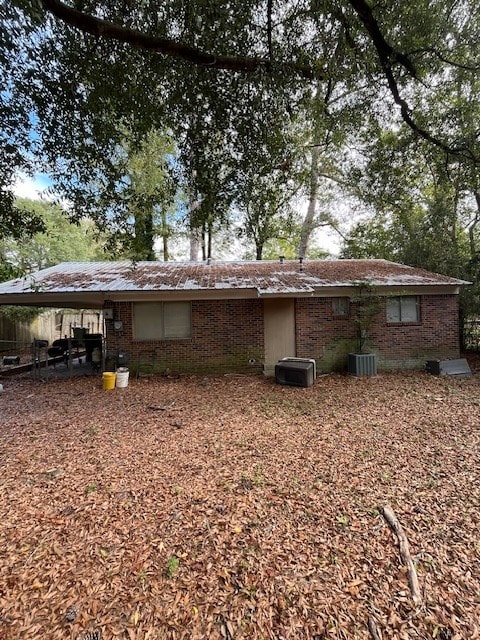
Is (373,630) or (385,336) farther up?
(385,336)

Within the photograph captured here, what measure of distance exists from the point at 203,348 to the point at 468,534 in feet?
23.9

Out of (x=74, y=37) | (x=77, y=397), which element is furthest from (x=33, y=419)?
(x=74, y=37)

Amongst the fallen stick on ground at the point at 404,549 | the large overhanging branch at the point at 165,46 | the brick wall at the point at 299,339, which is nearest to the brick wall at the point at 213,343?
the brick wall at the point at 299,339

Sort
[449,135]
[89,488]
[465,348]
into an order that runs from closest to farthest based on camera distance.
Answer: [89,488], [449,135], [465,348]

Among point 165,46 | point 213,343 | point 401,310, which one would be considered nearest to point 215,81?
point 165,46

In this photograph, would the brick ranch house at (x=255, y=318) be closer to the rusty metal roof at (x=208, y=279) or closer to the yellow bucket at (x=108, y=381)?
the rusty metal roof at (x=208, y=279)

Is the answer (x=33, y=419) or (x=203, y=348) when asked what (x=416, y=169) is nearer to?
(x=203, y=348)

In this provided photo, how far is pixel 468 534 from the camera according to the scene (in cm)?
266

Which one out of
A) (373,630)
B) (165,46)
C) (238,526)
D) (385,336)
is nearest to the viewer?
(373,630)

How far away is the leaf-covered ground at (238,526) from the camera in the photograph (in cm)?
196

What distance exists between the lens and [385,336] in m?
9.62

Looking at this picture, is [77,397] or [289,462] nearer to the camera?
[289,462]

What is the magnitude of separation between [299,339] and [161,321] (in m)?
4.16

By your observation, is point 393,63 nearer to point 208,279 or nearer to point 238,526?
point 208,279
